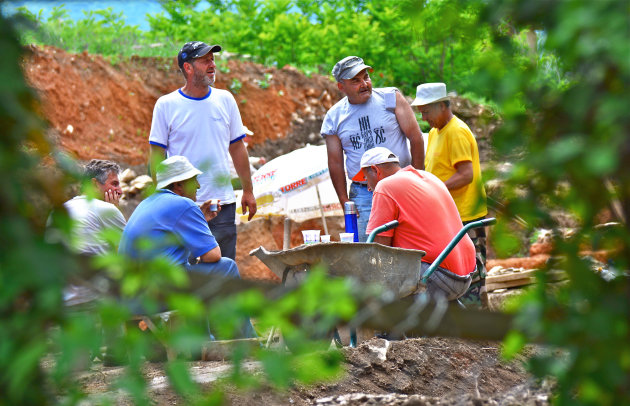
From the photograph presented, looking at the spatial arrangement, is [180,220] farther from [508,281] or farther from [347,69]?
[508,281]

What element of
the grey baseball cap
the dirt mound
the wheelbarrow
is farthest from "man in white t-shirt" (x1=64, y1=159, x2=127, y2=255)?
the dirt mound

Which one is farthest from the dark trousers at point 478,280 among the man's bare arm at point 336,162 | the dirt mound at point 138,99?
the dirt mound at point 138,99

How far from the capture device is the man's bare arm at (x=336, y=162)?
6414 millimetres

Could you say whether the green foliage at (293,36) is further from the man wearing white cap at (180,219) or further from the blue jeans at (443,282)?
the blue jeans at (443,282)

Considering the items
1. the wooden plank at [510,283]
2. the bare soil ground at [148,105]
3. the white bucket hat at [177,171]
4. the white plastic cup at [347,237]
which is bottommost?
the wooden plank at [510,283]

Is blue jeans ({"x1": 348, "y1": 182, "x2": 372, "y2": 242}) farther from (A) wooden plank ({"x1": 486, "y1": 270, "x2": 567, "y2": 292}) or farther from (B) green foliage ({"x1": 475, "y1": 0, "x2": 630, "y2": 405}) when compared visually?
(B) green foliage ({"x1": 475, "y1": 0, "x2": 630, "y2": 405})

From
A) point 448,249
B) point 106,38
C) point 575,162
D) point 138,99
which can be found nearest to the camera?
point 575,162

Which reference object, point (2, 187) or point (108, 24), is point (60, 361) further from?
point (108, 24)

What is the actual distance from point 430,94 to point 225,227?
167 centimetres

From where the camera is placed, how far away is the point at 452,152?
5.90m

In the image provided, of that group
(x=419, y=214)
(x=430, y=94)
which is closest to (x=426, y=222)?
(x=419, y=214)

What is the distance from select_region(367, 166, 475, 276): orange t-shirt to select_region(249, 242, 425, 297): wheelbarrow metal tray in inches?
14.8

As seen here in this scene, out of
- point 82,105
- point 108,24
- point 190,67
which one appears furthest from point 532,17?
point 108,24

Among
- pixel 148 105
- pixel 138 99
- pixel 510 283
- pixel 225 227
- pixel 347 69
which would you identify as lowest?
pixel 510 283
